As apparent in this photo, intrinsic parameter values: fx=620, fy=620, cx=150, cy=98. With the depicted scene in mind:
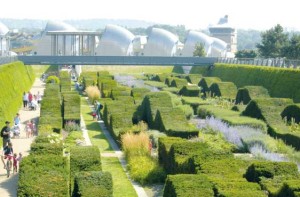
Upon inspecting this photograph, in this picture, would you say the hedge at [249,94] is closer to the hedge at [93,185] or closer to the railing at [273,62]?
the railing at [273,62]

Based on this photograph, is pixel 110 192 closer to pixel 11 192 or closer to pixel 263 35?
pixel 11 192

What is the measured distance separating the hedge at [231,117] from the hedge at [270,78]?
24.6 feet

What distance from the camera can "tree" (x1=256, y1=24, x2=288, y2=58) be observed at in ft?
229

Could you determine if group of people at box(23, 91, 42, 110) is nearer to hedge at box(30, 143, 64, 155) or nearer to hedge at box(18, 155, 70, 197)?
hedge at box(30, 143, 64, 155)

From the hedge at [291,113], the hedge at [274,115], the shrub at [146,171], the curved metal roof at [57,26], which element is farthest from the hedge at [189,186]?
the curved metal roof at [57,26]

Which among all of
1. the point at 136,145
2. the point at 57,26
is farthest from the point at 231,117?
the point at 57,26

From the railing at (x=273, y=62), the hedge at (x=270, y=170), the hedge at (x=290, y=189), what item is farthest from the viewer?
the railing at (x=273, y=62)

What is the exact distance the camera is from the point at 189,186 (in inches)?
465

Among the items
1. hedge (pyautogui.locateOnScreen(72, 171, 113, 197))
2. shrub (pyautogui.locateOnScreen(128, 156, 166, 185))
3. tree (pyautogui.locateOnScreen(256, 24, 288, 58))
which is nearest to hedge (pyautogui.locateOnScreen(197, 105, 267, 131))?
shrub (pyautogui.locateOnScreen(128, 156, 166, 185))

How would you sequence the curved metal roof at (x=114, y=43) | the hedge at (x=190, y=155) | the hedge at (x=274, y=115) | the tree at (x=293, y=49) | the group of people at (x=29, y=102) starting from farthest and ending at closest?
the curved metal roof at (x=114, y=43), the tree at (x=293, y=49), the group of people at (x=29, y=102), the hedge at (x=274, y=115), the hedge at (x=190, y=155)

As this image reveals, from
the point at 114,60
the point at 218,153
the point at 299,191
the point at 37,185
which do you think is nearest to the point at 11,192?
the point at 37,185

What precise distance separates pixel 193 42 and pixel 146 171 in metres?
80.7

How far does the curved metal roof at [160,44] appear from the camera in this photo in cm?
9331

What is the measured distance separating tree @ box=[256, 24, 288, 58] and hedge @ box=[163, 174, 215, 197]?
58922 mm
